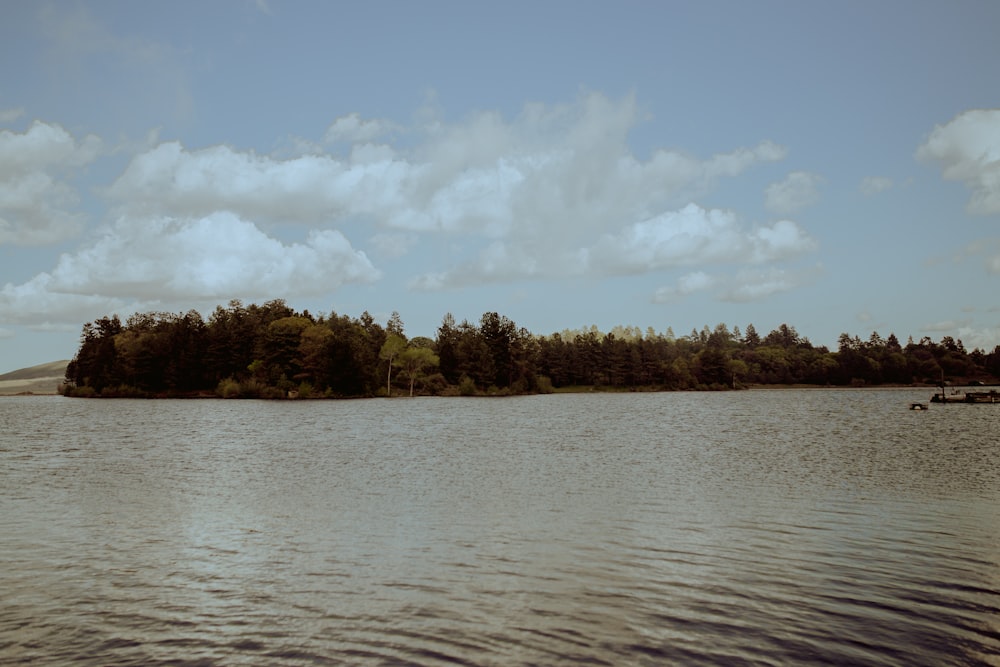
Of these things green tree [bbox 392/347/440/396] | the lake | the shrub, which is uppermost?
green tree [bbox 392/347/440/396]

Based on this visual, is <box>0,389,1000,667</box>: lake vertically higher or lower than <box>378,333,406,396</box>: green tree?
lower

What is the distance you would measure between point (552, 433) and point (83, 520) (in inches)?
1950

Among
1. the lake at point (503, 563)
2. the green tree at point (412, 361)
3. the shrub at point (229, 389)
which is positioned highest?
the green tree at point (412, 361)

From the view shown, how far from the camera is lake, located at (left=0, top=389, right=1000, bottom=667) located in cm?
1234

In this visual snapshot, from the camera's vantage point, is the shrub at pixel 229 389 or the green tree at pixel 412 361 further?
the green tree at pixel 412 361

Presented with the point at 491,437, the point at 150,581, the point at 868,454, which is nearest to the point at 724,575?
the point at 150,581

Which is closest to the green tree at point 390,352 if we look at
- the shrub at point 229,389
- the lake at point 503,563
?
the shrub at point 229,389

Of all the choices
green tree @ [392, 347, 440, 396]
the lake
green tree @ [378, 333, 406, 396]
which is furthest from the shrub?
the lake

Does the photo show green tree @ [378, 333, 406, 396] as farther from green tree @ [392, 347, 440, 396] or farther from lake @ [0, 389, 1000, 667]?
lake @ [0, 389, 1000, 667]

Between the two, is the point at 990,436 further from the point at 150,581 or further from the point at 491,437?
the point at 150,581

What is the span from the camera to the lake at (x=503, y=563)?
1234cm

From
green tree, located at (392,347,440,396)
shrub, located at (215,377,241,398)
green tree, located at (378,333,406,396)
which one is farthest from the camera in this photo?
green tree, located at (392,347,440,396)

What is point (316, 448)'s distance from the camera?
177 ft

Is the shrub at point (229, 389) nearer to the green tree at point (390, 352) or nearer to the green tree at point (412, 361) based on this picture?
the green tree at point (390, 352)
